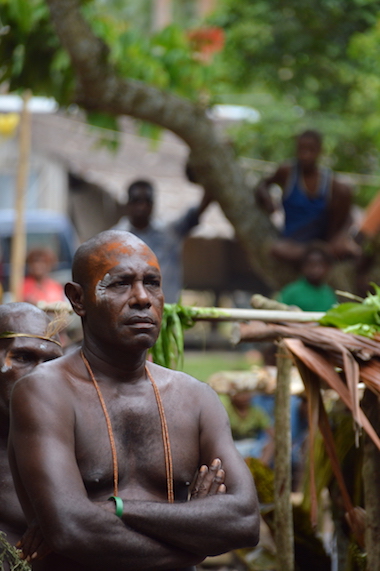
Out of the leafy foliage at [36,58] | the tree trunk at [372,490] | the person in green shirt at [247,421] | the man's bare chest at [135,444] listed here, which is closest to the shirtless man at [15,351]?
the man's bare chest at [135,444]

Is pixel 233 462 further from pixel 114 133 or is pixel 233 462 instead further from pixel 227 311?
pixel 114 133

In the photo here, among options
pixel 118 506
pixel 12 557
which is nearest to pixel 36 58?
pixel 12 557

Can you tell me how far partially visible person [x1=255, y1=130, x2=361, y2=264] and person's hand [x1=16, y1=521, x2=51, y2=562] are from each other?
5104mm

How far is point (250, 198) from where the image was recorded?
8.02 meters

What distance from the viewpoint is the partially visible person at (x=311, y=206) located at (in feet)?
24.5

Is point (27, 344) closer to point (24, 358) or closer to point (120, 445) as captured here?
point (24, 358)

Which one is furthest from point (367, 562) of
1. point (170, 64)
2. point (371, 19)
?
point (371, 19)

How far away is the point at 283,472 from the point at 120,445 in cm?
182

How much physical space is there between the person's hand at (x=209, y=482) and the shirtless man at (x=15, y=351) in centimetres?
78

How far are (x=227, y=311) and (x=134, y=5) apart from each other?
31.9 metres

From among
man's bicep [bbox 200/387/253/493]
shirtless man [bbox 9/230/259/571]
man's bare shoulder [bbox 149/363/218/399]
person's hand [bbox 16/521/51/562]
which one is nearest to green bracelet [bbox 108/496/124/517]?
shirtless man [bbox 9/230/259/571]

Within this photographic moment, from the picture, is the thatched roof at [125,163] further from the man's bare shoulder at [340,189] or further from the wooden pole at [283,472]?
the wooden pole at [283,472]

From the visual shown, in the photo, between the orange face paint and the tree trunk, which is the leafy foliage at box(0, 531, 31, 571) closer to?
the orange face paint

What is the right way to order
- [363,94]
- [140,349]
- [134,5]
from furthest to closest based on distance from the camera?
1. [134,5]
2. [363,94]
3. [140,349]
